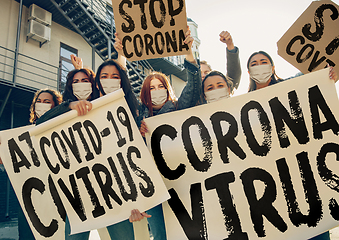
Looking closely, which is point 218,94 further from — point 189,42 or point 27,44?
point 27,44

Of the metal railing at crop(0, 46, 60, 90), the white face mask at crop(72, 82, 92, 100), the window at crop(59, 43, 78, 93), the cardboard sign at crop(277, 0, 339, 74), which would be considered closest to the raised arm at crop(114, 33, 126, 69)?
the white face mask at crop(72, 82, 92, 100)

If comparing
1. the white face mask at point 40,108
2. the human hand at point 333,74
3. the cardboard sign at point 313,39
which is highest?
the cardboard sign at point 313,39

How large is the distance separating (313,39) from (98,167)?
2.23 metres

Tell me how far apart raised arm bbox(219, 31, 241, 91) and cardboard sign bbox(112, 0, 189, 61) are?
1.66 feet

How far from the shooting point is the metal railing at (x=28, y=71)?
7.39m

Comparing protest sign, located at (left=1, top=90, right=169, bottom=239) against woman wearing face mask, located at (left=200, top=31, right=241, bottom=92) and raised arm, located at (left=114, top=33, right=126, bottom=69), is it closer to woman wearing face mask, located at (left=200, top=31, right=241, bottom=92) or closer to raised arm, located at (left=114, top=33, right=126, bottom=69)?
raised arm, located at (left=114, top=33, right=126, bottom=69)

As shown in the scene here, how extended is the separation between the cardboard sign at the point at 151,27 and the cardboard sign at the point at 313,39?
99cm

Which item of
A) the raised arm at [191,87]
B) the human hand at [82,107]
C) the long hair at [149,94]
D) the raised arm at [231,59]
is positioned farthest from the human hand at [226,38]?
the human hand at [82,107]

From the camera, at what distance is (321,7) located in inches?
81.6

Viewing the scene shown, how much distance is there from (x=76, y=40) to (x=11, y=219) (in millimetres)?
7535

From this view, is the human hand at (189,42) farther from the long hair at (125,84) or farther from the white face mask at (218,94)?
the long hair at (125,84)

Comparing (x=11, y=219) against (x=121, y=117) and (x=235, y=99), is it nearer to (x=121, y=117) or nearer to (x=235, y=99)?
(x=121, y=117)

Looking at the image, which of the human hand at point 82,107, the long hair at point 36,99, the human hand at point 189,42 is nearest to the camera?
the human hand at point 82,107

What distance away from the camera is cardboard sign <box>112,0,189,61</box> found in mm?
2064
